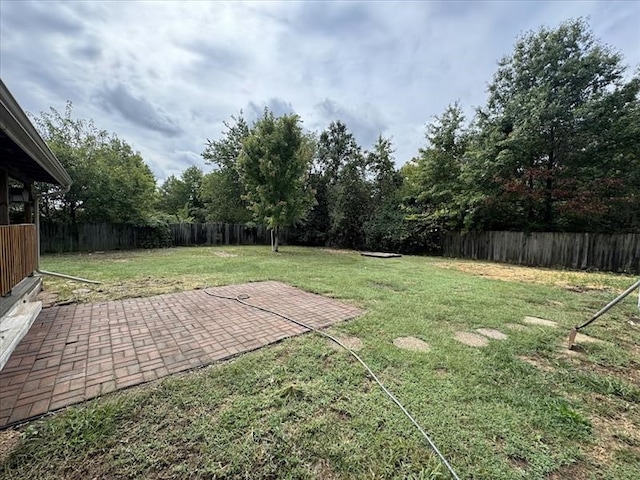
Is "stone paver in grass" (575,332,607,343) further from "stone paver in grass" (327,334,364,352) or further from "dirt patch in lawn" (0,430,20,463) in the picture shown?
"dirt patch in lawn" (0,430,20,463)

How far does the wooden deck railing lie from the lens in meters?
2.74

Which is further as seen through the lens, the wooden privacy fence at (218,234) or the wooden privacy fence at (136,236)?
the wooden privacy fence at (218,234)

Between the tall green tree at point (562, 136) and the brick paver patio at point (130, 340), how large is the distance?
10.4 m

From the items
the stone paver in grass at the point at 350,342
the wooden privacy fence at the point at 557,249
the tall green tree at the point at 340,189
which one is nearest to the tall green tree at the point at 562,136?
the wooden privacy fence at the point at 557,249

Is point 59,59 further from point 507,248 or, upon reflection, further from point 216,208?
point 507,248

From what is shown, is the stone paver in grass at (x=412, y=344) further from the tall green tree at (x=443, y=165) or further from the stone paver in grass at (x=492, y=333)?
the tall green tree at (x=443, y=165)

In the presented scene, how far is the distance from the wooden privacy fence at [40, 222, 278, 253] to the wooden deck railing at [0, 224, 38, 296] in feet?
28.9

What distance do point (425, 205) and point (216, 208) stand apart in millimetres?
13983

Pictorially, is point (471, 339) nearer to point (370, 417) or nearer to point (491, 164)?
point (370, 417)

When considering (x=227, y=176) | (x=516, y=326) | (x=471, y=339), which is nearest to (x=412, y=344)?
(x=471, y=339)

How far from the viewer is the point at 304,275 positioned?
6516 millimetres

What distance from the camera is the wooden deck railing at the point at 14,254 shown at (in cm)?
274

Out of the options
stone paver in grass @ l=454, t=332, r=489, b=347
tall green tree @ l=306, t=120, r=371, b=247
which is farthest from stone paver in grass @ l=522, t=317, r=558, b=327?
tall green tree @ l=306, t=120, r=371, b=247

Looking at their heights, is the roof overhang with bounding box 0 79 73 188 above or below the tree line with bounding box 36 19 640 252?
below
